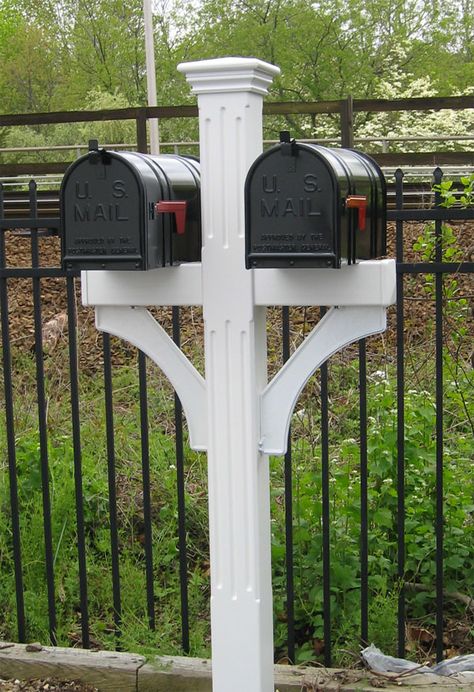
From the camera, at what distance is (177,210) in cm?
254

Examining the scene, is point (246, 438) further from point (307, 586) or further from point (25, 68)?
point (25, 68)

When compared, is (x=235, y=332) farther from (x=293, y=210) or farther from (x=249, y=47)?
(x=249, y=47)

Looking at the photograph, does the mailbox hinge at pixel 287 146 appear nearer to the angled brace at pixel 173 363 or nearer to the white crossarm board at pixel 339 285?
the white crossarm board at pixel 339 285

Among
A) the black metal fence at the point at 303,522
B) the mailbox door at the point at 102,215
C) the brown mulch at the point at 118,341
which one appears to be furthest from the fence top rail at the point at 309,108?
the mailbox door at the point at 102,215

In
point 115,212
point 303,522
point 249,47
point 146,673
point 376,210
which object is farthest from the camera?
point 249,47

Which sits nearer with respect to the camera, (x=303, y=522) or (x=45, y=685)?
(x=45, y=685)

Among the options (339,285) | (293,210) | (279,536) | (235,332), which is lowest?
(279,536)

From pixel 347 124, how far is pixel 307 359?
9.26m

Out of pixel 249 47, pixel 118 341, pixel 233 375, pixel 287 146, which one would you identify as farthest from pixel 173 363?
pixel 249 47

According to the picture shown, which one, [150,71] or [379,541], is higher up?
[150,71]

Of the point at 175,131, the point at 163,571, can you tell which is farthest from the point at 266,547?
the point at 175,131

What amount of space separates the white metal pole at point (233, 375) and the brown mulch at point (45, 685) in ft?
3.01

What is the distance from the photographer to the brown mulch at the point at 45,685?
3.48 m

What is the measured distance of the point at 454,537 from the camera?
12.2 feet
